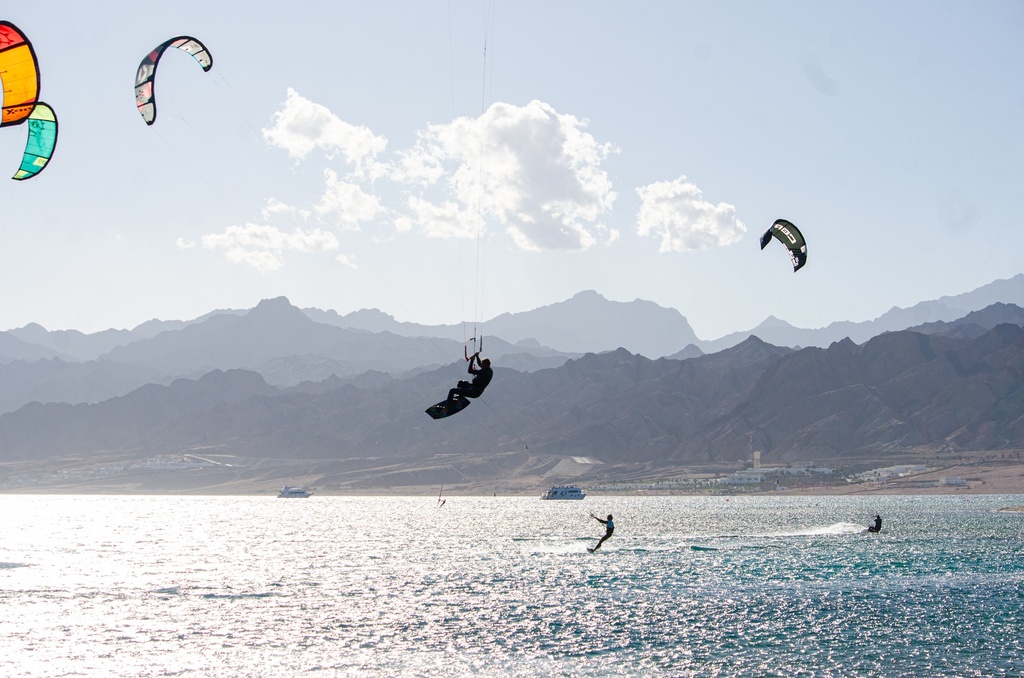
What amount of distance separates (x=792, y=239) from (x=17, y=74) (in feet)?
108

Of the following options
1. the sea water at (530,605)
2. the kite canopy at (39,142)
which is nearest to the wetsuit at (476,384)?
the sea water at (530,605)

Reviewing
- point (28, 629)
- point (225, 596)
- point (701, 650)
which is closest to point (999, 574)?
point (701, 650)

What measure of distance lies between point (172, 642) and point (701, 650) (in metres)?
21.4

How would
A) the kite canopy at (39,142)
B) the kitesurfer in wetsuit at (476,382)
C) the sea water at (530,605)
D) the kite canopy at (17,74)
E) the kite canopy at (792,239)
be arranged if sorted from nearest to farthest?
1. the kite canopy at (17,74)
2. the kitesurfer in wetsuit at (476,382)
3. the kite canopy at (39,142)
4. the sea water at (530,605)
5. the kite canopy at (792,239)

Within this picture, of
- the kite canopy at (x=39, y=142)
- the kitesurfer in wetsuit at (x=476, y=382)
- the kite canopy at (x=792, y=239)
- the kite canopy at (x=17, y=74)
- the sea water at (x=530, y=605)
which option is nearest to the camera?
the kite canopy at (x=17, y=74)

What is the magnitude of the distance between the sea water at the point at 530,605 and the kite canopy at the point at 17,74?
791 inches

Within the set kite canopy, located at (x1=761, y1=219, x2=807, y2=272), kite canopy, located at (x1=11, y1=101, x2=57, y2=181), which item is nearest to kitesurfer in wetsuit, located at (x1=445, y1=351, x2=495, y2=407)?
kite canopy, located at (x1=11, y1=101, x2=57, y2=181)

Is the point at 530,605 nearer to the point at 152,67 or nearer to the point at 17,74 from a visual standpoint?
the point at 152,67

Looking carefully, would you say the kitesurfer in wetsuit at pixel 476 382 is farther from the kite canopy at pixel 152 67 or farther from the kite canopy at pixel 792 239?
the kite canopy at pixel 792 239

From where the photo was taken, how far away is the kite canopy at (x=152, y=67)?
A: 40.3 meters

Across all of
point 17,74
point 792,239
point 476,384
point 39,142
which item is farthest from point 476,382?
point 792,239

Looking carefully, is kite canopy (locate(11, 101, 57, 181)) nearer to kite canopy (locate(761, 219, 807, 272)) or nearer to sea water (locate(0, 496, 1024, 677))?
sea water (locate(0, 496, 1024, 677))

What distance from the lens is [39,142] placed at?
120 ft

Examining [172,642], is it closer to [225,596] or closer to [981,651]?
[225,596]
